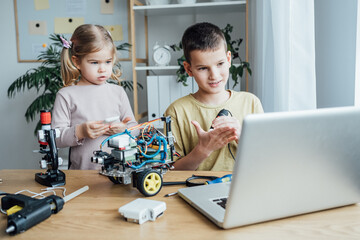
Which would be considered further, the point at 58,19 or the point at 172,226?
the point at 58,19

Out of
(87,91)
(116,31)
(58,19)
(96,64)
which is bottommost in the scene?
(87,91)

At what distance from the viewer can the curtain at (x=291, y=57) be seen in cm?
122

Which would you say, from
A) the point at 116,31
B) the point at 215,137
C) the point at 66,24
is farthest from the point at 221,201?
the point at 66,24

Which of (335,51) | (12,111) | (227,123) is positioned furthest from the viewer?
Answer: (12,111)

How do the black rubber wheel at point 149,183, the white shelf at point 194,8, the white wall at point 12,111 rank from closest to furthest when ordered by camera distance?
the black rubber wheel at point 149,183 → the white shelf at point 194,8 → the white wall at point 12,111

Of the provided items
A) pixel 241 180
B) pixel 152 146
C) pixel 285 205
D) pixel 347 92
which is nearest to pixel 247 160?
pixel 241 180

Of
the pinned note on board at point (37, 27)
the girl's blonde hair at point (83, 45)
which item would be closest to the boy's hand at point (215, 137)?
the girl's blonde hair at point (83, 45)

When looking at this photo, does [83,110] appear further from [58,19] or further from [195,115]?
[58,19]

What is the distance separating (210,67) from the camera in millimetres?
1251

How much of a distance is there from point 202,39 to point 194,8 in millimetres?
1212

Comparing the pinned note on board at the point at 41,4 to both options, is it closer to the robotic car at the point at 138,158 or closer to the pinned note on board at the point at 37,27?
the pinned note on board at the point at 37,27

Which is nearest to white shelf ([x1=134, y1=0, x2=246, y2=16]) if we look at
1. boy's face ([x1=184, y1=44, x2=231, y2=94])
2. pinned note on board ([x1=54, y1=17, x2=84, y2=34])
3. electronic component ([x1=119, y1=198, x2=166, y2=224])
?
pinned note on board ([x1=54, y1=17, x2=84, y2=34])

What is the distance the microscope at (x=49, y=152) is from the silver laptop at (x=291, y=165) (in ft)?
1.54

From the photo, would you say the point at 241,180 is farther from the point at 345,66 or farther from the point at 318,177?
the point at 345,66
